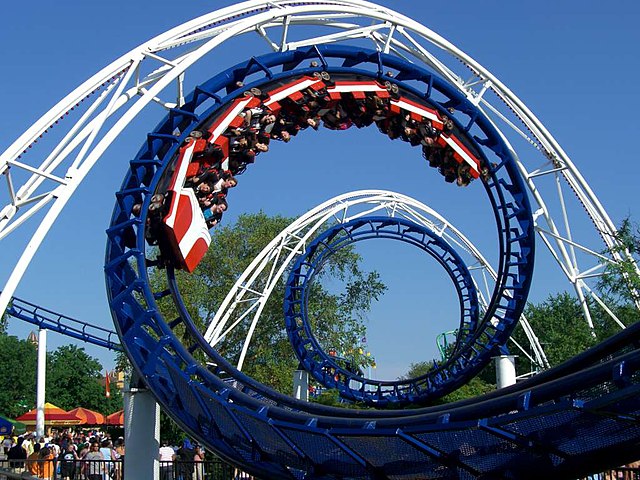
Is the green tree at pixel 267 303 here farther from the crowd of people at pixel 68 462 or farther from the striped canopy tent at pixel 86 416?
the crowd of people at pixel 68 462

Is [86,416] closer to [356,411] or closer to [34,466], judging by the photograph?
[34,466]

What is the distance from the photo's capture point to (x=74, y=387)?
55.8 meters

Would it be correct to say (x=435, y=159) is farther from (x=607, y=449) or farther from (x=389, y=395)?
(x=389, y=395)

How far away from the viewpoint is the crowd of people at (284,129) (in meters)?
10.8

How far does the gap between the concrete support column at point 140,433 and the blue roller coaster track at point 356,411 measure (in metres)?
0.68

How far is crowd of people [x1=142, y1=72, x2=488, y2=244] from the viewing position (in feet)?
35.4

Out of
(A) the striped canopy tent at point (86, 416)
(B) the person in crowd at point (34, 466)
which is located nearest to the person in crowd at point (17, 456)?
(B) the person in crowd at point (34, 466)

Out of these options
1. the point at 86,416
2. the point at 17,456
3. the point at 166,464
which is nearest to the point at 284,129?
the point at 166,464

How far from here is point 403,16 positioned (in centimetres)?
1243

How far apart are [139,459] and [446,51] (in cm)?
771

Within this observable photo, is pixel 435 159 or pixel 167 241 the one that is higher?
pixel 435 159

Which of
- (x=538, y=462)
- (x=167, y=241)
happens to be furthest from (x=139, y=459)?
(x=538, y=462)

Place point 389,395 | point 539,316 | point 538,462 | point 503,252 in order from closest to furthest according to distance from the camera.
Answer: point 538,462 → point 503,252 → point 389,395 → point 539,316

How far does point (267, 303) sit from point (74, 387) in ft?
89.5
